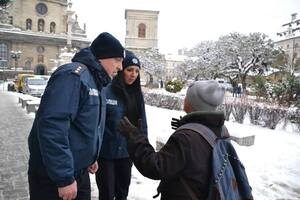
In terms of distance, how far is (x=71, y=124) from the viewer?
8.09 feet

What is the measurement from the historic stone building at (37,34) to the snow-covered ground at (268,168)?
56237 mm

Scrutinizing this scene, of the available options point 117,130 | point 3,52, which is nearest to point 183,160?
point 117,130

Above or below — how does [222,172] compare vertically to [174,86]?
above

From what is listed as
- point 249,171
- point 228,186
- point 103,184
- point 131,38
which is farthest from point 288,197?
point 131,38

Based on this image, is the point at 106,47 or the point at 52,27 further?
the point at 52,27

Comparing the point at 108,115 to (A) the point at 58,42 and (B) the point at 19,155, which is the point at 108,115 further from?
(A) the point at 58,42

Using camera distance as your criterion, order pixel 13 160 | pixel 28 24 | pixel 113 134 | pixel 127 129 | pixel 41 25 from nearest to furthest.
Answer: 1. pixel 127 129
2. pixel 113 134
3. pixel 13 160
4. pixel 28 24
5. pixel 41 25

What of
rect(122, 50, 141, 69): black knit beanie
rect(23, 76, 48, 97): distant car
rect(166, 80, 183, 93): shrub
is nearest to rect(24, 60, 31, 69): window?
rect(23, 76, 48, 97): distant car

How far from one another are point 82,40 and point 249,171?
63618 mm

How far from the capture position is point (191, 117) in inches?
84.0

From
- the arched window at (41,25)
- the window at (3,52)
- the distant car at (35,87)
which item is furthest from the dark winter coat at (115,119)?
the arched window at (41,25)

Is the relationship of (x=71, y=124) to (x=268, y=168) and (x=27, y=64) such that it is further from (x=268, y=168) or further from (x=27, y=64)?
(x=27, y=64)

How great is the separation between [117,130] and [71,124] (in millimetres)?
1121

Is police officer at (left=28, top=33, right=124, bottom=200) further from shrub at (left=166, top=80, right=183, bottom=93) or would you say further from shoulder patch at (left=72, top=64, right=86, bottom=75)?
shrub at (left=166, top=80, right=183, bottom=93)
